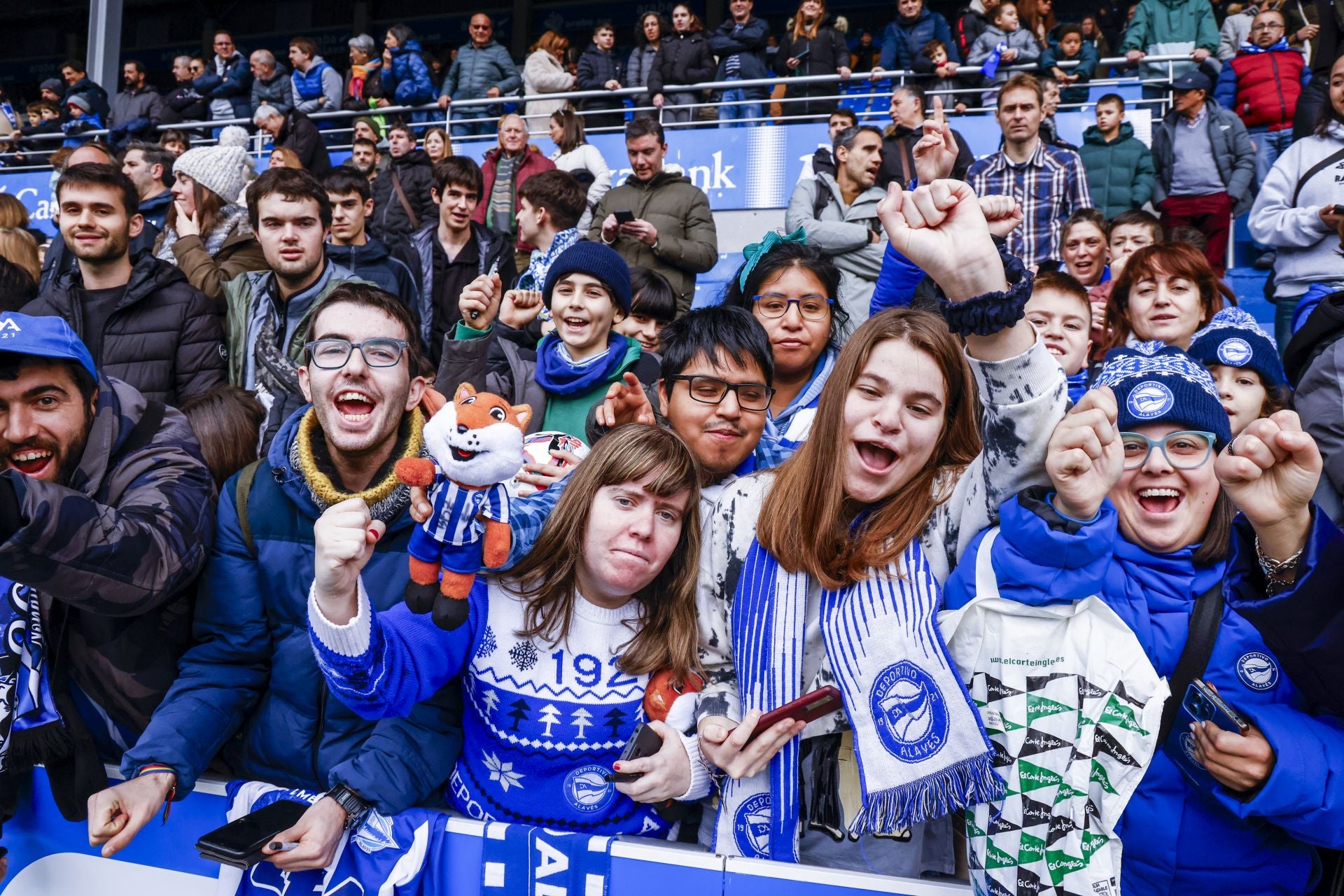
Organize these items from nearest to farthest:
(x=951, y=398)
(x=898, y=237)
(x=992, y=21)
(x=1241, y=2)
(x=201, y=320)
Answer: (x=898, y=237) < (x=951, y=398) < (x=201, y=320) < (x=992, y=21) < (x=1241, y=2)

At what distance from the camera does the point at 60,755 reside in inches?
92.0

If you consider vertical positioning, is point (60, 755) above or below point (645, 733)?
below

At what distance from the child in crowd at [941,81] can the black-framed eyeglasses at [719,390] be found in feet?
23.4

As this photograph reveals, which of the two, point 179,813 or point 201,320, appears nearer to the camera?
point 179,813

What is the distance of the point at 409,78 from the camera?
11.7m

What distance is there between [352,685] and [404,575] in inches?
17.4

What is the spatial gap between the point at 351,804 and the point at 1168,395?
195 cm

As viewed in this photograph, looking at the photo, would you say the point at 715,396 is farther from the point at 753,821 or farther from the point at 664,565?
the point at 753,821

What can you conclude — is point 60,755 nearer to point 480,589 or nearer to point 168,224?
point 480,589

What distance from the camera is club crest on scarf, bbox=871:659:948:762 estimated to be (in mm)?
1934

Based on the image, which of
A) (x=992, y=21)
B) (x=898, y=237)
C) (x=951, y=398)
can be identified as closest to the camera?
(x=898, y=237)

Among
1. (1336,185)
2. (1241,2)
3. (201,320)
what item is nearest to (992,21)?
(1241,2)

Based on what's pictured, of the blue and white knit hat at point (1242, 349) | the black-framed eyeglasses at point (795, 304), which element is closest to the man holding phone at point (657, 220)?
the black-framed eyeglasses at point (795, 304)

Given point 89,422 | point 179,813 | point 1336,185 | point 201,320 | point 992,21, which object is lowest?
point 179,813
